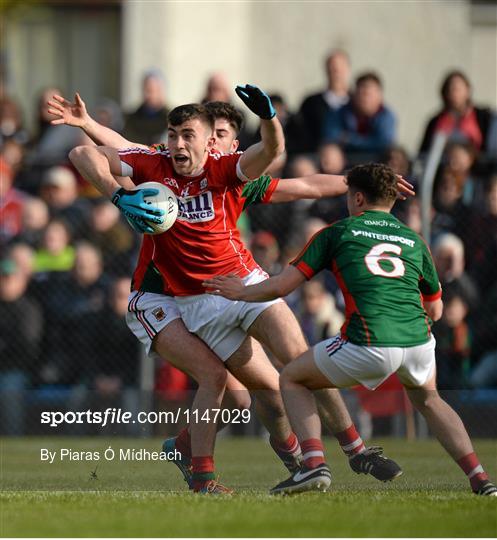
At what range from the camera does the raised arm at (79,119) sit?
30.6 feet

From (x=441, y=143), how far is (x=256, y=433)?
10.5 feet

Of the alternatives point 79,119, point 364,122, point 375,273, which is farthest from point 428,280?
point 364,122

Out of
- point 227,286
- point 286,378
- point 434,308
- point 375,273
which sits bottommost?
point 286,378

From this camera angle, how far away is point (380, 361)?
27.5 feet

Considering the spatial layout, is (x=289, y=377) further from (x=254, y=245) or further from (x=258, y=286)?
(x=254, y=245)

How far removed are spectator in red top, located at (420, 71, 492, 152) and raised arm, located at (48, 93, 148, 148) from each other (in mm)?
6285

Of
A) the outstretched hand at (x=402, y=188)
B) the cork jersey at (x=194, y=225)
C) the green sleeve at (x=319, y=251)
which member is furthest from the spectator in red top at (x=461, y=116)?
the green sleeve at (x=319, y=251)

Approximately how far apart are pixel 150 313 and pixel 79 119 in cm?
127

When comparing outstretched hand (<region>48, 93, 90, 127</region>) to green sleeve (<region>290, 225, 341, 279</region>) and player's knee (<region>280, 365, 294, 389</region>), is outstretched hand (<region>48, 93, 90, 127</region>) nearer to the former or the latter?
green sleeve (<region>290, 225, 341, 279</region>)

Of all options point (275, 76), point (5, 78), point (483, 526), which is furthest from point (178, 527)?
point (5, 78)

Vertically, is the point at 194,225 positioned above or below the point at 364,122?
above

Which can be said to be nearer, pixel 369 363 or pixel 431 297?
pixel 369 363

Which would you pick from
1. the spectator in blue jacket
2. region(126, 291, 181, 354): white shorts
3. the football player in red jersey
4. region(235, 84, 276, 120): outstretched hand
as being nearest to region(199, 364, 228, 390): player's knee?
the football player in red jersey

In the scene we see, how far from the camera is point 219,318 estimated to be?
30.1 feet
